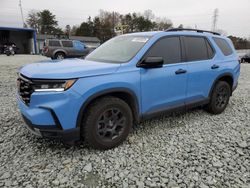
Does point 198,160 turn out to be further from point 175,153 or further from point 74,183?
point 74,183

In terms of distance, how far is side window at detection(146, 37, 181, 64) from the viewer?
381cm

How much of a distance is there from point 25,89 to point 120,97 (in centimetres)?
135

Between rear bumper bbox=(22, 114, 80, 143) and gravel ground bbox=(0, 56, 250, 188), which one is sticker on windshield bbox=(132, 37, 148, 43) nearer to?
gravel ground bbox=(0, 56, 250, 188)

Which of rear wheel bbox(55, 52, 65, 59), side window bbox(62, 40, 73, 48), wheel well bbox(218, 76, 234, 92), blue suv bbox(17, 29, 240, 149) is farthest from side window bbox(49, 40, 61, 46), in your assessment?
wheel well bbox(218, 76, 234, 92)

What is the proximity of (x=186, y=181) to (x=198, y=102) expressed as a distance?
2.15 metres

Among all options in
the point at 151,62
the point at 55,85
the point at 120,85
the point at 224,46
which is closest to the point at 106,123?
the point at 120,85

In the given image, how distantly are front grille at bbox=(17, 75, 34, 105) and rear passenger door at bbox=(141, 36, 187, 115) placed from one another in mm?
1614

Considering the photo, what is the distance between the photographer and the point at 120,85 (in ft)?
10.7

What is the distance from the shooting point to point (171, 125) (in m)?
4.42

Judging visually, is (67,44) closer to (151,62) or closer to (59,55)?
(59,55)

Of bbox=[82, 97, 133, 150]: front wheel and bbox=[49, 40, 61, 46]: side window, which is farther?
bbox=[49, 40, 61, 46]: side window

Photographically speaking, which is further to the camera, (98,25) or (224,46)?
(98,25)

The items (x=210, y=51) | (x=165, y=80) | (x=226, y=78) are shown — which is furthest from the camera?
(x=226, y=78)

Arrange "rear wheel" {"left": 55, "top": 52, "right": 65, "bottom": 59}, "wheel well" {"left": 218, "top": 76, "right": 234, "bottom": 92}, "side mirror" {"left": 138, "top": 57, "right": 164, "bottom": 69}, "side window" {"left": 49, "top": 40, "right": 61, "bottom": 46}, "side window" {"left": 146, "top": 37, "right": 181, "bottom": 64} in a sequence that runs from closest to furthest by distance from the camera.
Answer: "side mirror" {"left": 138, "top": 57, "right": 164, "bottom": 69} < "side window" {"left": 146, "top": 37, "right": 181, "bottom": 64} < "wheel well" {"left": 218, "top": 76, "right": 234, "bottom": 92} < "rear wheel" {"left": 55, "top": 52, "right": 65, "bottom": 59} < "side window" {"left": 49, "top": 40, "right": 61, "bottom": 46}
